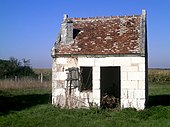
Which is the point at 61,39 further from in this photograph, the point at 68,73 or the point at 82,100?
the point at 82,100

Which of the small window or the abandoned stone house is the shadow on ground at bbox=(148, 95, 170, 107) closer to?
the abandoned stone house

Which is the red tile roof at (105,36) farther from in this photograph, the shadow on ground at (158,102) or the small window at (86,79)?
the shadow on ground at (158,102)

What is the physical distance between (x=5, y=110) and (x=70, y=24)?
5.75 meters

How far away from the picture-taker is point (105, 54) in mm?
16750

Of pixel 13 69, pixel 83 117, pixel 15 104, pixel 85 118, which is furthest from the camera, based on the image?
pixel 13 69

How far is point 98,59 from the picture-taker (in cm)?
1694

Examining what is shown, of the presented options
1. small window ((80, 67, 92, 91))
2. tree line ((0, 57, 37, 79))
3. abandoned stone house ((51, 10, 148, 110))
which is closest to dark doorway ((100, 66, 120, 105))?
small window ((80, 67, 92, 91))

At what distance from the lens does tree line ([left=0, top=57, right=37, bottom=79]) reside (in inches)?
1509

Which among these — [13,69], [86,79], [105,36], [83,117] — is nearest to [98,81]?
[86,79]

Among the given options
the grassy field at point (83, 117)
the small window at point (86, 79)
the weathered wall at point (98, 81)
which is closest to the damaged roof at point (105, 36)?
the weathered wall at point (98, 81)

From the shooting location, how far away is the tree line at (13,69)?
3832 centimetres

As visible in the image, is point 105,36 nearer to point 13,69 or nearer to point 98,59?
point 98,59

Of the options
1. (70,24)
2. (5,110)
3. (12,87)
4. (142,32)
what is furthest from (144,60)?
(12,87)

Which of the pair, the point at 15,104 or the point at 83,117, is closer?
the point at 83,117
